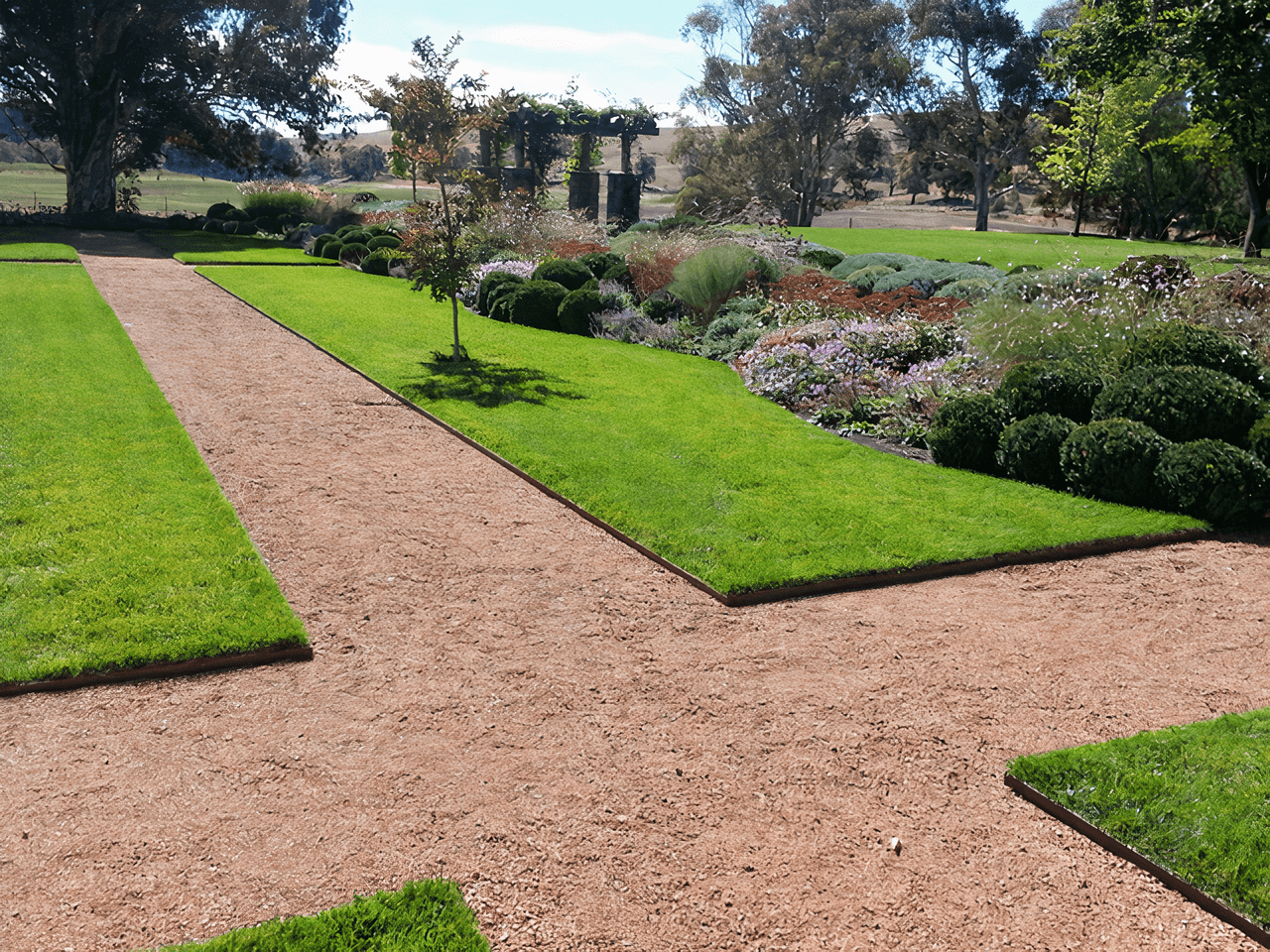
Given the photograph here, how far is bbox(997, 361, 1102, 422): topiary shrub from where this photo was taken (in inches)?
344

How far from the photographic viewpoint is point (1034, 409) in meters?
8.80

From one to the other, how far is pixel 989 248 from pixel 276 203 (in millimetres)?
26505

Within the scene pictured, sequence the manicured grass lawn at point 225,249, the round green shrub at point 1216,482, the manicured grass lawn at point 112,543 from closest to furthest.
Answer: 1. the manicured grass lawn at point 112,543
2. the round green shrub at point 1216,482
3. the manicured grass lawn at point 225,249

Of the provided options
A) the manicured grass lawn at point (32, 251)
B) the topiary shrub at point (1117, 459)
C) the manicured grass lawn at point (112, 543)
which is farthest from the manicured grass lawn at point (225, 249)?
the topiary shrub at point (1117, 459)

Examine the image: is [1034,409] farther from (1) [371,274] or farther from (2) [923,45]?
(2) [923,45]

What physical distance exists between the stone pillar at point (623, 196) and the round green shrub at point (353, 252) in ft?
29.7

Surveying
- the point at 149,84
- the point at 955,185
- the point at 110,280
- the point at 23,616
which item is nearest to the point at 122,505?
the point at 23,616

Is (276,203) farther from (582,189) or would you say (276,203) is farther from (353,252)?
(353,252)

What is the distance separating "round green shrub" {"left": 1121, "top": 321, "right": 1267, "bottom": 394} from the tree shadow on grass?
6.37 meters

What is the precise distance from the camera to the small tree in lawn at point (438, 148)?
11.2 metres

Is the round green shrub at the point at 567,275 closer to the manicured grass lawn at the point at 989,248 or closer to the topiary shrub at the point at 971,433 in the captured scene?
the topiary shrub at the point at 971,433

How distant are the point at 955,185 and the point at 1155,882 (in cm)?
7301

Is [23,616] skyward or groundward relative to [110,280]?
groundward

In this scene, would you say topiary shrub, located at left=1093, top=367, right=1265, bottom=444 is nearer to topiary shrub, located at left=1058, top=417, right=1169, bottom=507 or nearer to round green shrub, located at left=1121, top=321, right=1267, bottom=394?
topiary shrub, located at left=1058, top=417, right=1169, bottom=507
